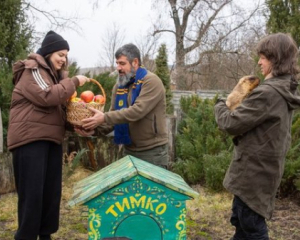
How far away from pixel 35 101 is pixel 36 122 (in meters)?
0.15

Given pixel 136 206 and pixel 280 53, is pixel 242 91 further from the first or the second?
pixel 136 206

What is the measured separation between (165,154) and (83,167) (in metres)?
3.11

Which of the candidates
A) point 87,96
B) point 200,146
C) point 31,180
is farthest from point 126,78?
point 200,146

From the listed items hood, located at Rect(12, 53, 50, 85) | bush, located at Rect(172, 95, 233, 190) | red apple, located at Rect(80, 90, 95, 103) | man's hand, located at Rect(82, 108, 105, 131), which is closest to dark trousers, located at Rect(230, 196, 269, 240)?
man's hand, located at Rect(82, 108, 105, 131)

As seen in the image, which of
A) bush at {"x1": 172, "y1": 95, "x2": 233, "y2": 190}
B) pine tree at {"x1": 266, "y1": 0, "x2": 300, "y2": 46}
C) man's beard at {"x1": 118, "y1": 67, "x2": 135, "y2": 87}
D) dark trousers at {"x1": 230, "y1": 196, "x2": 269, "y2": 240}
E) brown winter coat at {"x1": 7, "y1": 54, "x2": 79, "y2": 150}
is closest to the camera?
dark trousers at {"x1": 230, "y1": 196, "x2": 269, "y2": 240}

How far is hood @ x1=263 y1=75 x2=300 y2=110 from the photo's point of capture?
2.53 m

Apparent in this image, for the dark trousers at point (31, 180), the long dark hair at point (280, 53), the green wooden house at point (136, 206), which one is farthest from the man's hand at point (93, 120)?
the long dark hair at point (280, 53)

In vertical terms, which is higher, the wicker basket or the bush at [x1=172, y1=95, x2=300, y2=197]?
the wicker basket

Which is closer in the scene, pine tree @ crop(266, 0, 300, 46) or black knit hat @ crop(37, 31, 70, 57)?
black knit hat @ crop(37, 31, 70, 57)

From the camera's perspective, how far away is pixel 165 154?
359 centimetres

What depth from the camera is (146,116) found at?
3.44m

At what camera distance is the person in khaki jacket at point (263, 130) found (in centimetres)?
254

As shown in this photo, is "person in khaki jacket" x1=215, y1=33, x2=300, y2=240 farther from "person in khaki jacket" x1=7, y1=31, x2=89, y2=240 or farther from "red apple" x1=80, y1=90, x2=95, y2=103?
"person in khaki jacket" x1=7, y1=31, x2=89, y2=240

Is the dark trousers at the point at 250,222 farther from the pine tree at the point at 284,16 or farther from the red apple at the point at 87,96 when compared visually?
the pine tree at the point at 284,16
